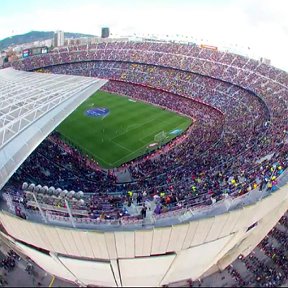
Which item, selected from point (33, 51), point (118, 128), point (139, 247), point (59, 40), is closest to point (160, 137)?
point (118, 128)

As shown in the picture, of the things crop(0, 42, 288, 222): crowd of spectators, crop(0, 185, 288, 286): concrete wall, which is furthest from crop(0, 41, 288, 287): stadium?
crop(0, 42, 288, 222): crowd of spectators

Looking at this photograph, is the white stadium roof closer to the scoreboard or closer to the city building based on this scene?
the scoreboard

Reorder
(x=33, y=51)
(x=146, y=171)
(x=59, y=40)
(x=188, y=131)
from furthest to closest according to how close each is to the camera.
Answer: (x=59, y=40) → (x=33, y=51) → (x=188, y=131) → (x=146, y=171)

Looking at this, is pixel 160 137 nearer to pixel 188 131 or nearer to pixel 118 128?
pixel 188 131

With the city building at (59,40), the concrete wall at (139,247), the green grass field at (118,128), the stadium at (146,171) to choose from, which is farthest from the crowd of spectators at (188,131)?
the city building at (59,40)

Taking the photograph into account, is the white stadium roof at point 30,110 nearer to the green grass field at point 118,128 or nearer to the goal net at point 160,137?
the green grass field at point 118,128

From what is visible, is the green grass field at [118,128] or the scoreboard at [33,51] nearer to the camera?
the green grass field at [118,128]
